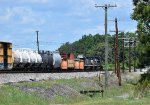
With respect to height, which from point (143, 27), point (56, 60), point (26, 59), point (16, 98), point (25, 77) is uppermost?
point (143, 27)

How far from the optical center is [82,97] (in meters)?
43.2

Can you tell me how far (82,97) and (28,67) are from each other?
1812cm

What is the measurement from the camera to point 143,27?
115 ft

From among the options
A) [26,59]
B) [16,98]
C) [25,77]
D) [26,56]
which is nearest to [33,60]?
[26,56]

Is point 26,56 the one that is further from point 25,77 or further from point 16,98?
point 16,98

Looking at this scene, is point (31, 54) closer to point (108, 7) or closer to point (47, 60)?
point (47, 60)

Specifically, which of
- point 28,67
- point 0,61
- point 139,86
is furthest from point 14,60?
point 139,86

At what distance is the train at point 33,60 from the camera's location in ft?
164

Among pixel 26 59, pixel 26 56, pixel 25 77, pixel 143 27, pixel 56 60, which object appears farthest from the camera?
pixel 56 60

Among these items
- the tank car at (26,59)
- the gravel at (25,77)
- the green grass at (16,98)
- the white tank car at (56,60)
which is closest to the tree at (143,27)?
the green grass at (16,98)

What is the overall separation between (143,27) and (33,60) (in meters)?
29.2

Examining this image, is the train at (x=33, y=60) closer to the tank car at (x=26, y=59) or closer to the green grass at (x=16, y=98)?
the tank car at (x=26, y=59)

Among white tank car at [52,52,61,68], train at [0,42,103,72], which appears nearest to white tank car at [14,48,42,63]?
train at [0,42,103,72]

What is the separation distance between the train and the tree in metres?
17.7
